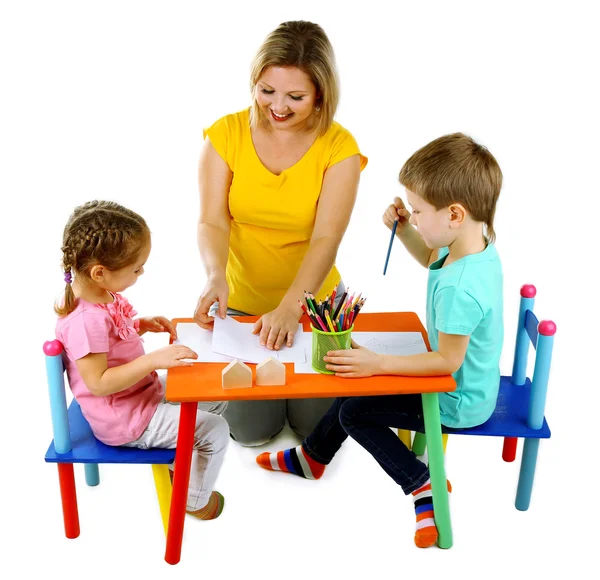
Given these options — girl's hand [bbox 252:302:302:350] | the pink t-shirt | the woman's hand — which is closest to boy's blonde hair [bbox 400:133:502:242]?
girl's hand [bbox 252:302:302:350]

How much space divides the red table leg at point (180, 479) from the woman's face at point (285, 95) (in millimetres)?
940

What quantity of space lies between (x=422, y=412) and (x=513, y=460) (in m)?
0.69

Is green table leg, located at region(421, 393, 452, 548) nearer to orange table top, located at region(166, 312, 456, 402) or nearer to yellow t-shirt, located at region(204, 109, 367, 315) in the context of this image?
orange table top, located at region(166, 312, 456, 402)

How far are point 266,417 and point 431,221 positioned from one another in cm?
111

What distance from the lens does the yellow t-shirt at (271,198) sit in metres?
2.90

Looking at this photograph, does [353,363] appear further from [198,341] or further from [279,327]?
[198,341]

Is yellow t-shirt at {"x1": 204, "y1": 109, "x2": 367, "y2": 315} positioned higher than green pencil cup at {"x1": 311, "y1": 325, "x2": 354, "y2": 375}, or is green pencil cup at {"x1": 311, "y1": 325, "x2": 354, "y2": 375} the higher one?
yellow t-shirt at {"x1": 204, "y1": 109, "x2": 367, "y2": 315}

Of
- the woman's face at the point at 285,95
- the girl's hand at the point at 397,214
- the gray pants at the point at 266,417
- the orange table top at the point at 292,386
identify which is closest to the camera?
the orange table top at the point at 292,386

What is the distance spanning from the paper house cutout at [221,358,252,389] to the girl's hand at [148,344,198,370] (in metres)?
0.14

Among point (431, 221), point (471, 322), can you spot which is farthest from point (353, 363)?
point (431, 221)

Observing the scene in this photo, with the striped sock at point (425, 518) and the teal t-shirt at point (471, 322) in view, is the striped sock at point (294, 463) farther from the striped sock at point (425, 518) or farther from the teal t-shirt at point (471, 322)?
the teal t-shirt at point (471, 322)

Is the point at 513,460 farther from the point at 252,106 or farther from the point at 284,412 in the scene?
the point at 252,106

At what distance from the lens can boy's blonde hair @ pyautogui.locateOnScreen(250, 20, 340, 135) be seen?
2.64m

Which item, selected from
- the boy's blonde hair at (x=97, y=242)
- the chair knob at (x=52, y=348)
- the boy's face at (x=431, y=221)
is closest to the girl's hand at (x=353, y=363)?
the boy's face at (x=431, y=221)
